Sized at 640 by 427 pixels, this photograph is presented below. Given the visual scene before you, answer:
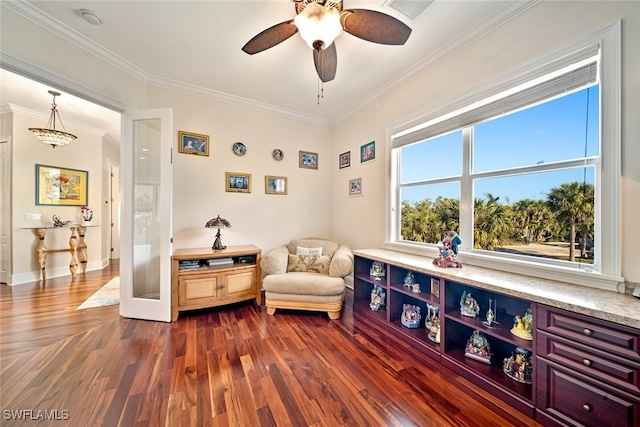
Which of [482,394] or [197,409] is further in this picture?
[482,394]

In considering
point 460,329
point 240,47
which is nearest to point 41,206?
point 240,47

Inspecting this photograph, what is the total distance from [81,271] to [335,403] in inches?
213

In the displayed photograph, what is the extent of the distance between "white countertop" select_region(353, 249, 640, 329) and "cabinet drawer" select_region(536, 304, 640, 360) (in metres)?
0.05

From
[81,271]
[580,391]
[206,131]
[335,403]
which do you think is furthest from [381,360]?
[81,271]

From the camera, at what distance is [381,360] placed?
1.84 meters

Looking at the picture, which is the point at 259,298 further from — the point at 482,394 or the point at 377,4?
the point at 377,4

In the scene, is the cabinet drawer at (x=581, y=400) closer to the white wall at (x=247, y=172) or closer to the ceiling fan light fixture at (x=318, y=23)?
the ceiling fan light fixture at (x=318, y=23)

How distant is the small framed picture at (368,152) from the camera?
3090 mm

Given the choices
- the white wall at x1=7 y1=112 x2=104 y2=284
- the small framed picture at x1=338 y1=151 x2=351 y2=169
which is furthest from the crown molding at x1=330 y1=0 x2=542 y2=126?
the white wall at x1=7 y1=112 x2=104 y2=284

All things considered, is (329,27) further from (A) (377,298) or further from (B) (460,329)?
(A) (377,298)

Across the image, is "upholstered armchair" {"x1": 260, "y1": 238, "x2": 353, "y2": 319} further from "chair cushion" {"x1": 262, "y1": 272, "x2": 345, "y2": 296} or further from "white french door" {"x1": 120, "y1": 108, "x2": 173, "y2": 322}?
"white french door" {"x1": 120, "y1": 108, "x2": 173, "y2": 322}

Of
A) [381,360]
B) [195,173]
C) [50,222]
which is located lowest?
[381,360]

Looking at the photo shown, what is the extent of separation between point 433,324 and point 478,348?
1.17ft

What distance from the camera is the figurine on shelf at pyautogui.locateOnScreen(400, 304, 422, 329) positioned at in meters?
2.18
